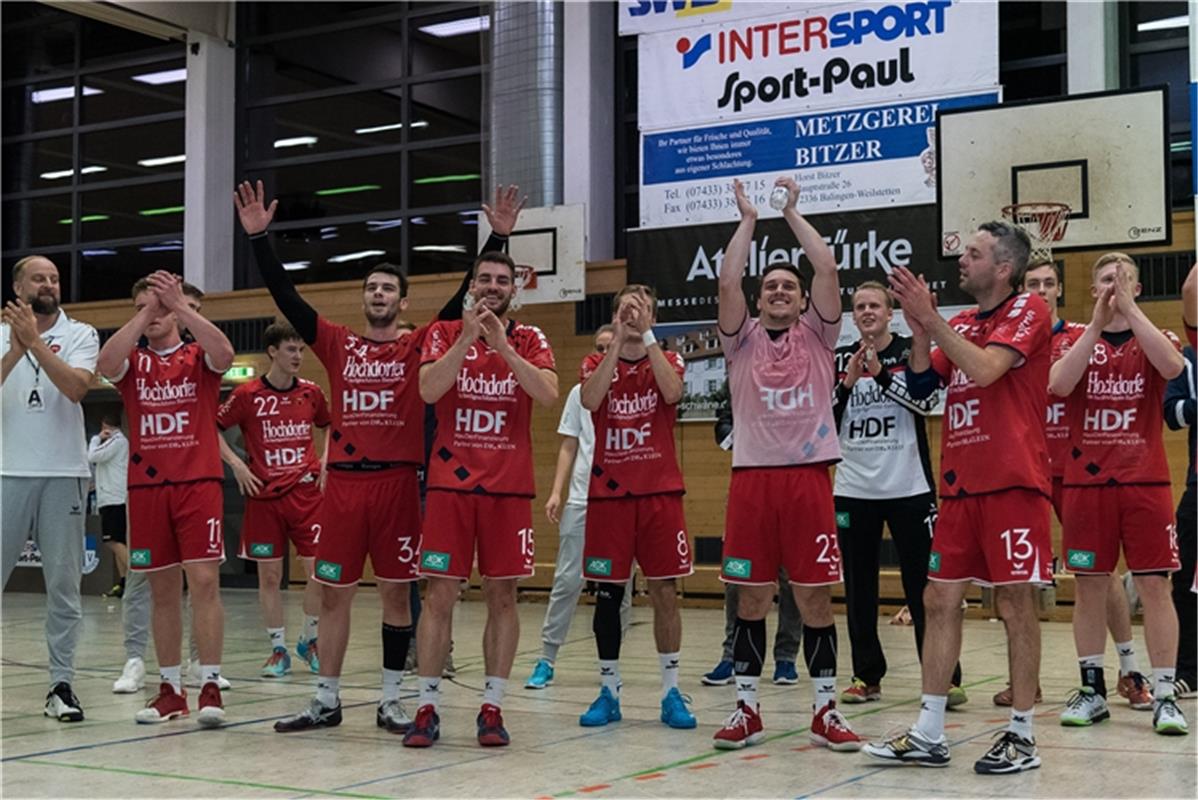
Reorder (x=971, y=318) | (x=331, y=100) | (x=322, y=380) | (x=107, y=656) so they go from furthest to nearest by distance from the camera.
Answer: (x=331, y=100) → (x=322, y=380) → (x=107, y=656) → (x=971, y=318)

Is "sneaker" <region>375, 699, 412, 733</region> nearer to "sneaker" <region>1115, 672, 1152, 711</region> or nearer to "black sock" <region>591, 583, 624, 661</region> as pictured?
"black sock" <region>591, 583, 624, 661</region>

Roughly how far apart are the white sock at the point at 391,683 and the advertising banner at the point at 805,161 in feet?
28.8

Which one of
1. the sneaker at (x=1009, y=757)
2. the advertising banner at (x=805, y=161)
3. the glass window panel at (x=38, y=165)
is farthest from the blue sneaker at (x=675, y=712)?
the glass window panel at (x=38, y=165)

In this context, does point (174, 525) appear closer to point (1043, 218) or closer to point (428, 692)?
point (428, 692)

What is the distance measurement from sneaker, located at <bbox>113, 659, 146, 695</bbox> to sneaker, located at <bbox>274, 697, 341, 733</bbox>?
180cm

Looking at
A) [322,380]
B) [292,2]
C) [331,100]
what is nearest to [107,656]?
[322,380]

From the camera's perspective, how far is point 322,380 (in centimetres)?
1745

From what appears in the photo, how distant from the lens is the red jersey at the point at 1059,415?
687 cm

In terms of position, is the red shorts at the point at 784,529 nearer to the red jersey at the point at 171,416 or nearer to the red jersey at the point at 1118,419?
the red jersey at the point at 1118,419

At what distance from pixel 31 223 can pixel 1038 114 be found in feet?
53.2

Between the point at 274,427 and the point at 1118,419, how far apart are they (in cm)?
520

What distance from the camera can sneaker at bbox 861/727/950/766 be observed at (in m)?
5.27

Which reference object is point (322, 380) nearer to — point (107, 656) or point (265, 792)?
point (107, 656)

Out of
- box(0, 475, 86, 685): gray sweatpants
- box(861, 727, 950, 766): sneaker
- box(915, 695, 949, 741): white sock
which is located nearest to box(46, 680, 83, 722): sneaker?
box(0, 475, 86, 685): gray sweatpants
